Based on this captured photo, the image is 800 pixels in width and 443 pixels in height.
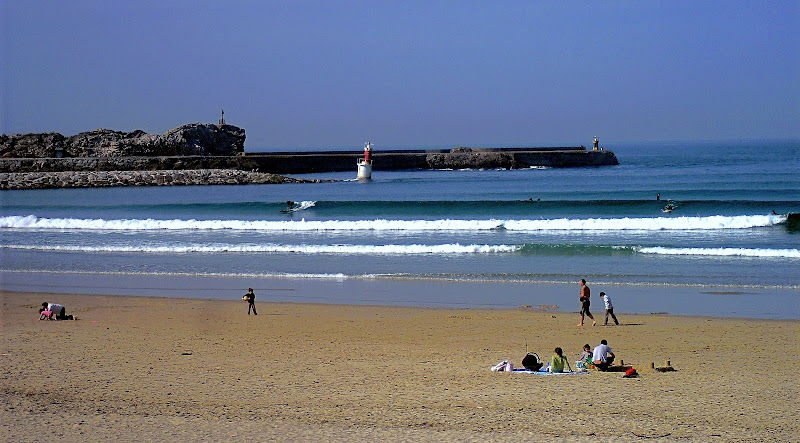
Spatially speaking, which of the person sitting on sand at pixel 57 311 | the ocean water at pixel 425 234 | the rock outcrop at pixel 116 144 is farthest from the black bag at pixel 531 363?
the rock outcrop at pixel 116 144

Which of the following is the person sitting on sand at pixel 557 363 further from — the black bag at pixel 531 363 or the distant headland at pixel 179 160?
the distant headland at pixel 179 160

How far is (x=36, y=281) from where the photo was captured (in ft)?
56.2

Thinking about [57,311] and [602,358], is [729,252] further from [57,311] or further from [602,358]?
[57,311]

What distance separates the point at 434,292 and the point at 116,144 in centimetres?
5005

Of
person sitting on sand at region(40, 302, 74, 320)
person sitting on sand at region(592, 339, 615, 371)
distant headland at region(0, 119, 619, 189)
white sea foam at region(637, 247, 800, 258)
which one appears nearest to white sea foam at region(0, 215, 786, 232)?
white sea foam at region(637, 247, 800, 258)

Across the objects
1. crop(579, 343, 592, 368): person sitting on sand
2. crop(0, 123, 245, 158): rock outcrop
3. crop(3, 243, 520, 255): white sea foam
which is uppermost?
crop(0, 123, 245, 158): rock outcrop

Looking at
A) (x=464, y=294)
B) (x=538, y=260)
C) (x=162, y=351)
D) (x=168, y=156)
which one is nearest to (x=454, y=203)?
(x=538, y=260)

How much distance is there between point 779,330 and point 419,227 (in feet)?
53.9

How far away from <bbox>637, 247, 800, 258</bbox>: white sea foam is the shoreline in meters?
4.61

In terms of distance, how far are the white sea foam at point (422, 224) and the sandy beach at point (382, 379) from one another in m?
13.6

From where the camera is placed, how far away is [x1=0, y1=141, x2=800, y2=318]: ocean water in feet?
57.5

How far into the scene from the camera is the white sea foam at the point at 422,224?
25.7 meters

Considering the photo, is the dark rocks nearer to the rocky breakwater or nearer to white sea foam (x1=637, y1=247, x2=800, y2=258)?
the rocky breakwater

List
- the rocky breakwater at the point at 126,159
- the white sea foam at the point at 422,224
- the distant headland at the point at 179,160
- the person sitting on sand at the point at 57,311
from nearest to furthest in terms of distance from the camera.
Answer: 1. the person sitting on sand at the point at 57,311
2. the white sea foam at the point at 422,224
3. the rocky breakwater at the point at 126,159
4. the distant headland at the point at 179,160
